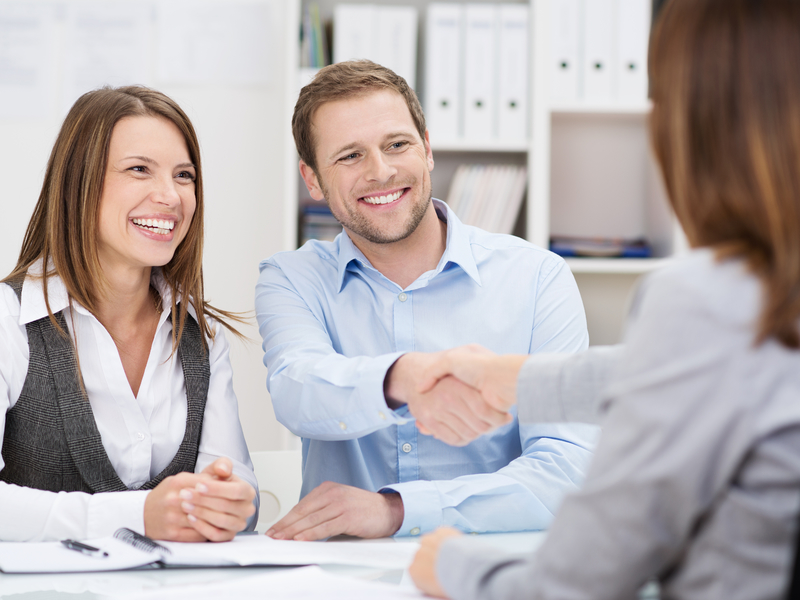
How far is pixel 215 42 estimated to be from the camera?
2.64 meters

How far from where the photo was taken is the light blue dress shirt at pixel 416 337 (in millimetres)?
1271

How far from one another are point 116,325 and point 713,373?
1293 millimetres

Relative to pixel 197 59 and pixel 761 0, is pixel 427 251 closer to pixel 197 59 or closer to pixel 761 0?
pixel 761 0

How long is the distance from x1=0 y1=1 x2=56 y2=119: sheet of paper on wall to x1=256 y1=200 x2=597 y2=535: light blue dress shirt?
1.45 metres

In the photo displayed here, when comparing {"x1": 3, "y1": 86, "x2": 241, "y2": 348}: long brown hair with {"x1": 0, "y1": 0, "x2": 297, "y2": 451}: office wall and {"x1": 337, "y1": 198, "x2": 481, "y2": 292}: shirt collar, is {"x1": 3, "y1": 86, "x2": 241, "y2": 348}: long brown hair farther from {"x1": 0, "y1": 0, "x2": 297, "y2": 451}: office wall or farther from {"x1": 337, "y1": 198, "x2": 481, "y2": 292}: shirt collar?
{"x1": 0, "y1": 0, "x2": 297, "y2": 451}: office wall

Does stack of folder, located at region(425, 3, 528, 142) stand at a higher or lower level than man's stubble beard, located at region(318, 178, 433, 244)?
higher

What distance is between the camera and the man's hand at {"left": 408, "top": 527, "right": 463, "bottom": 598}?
0.70 m

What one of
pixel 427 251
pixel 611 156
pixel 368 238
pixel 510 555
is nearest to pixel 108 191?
pixel 368 238

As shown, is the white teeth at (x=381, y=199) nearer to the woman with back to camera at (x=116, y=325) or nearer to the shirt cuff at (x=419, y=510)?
the woman with back to camera at (x=116, y=325)

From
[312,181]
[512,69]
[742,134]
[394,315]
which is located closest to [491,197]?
[512,69]

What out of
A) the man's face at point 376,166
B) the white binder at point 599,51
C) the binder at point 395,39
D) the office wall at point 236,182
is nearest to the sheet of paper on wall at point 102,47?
the office wall at point 236,182

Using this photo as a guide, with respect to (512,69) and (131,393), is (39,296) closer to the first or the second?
(131,393)

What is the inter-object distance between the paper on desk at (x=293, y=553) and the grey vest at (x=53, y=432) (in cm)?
38

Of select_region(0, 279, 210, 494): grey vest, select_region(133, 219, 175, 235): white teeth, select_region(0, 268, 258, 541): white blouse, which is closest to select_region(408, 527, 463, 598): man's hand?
select_region(0, 268, 258, 541): white blouse
